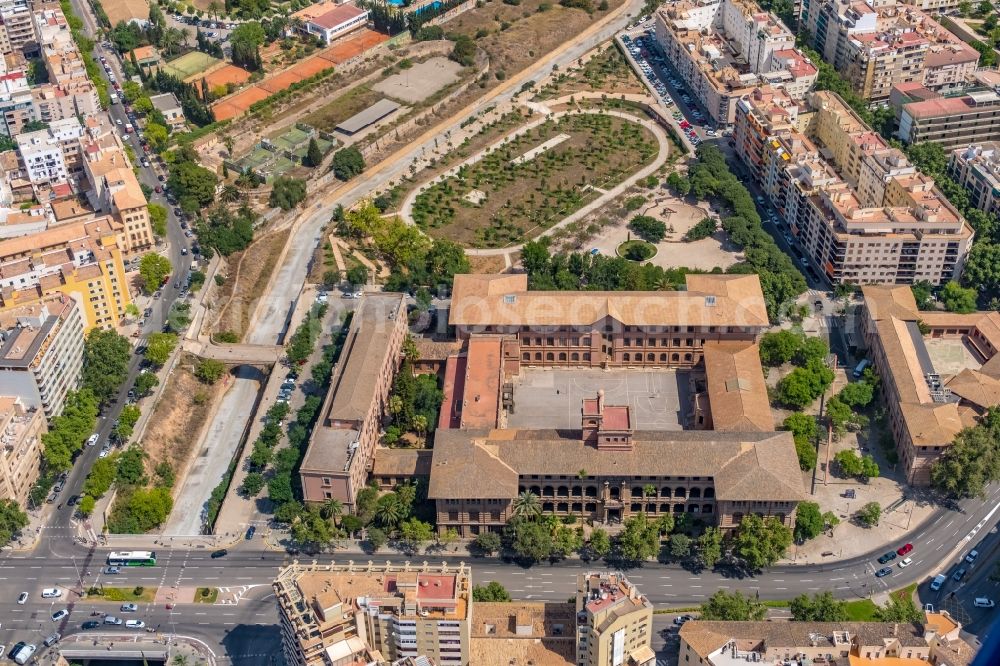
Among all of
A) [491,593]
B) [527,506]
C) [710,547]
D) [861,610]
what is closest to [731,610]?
[710,547]

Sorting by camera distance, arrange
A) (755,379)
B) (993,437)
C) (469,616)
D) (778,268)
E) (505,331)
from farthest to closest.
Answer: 1. (778,268)
2. (505,331)
3. (755,379)
4. (993,437)
5. (469,616)

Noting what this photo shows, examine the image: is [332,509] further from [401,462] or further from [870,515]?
[870,515]

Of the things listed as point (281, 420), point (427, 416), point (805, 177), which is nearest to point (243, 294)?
point (281, 420)

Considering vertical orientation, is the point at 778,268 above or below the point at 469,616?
below

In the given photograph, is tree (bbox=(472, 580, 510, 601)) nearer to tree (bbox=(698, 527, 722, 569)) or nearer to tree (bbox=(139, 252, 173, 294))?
tree (bbox=(698, 527, 722, 569))

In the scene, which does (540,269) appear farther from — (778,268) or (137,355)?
(137,355)

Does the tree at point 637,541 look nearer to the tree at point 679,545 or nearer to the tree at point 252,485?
the tree at point 679,545
